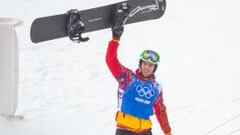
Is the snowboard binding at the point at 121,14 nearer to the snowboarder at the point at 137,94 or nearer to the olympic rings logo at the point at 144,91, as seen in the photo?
the snowboarder at the point at 137,94

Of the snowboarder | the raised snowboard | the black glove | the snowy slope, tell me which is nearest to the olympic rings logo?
the snowboarder

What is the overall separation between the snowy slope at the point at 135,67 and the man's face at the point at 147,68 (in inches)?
106

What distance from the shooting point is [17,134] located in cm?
776

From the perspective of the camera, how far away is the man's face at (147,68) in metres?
5.73

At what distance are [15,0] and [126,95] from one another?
35.5 ft

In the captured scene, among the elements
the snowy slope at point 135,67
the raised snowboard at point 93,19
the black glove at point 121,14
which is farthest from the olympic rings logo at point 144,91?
the snowy slope at point 135,67

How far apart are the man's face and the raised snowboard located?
1.22 m

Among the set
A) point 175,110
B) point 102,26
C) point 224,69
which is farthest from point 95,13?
point 224,69

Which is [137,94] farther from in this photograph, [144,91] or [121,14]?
[121,14]

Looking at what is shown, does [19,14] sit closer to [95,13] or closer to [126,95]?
[95,13]

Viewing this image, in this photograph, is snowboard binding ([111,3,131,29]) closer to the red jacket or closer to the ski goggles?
the red jacket

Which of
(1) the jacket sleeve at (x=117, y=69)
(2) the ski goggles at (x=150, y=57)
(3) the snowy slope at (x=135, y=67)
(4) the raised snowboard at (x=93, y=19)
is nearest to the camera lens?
(2) the ski goggles at (x=150, y=57)

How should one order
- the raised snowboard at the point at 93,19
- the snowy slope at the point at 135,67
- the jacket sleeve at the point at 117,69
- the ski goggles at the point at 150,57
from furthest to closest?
1. the snowy slope at the point at 135,67
2. the raised snowboard at the point at 93,19
3. the jacket sleeve at the point at 117,69
4. the ski goggles at the point at 150,57

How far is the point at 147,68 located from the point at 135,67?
5.87 metres
